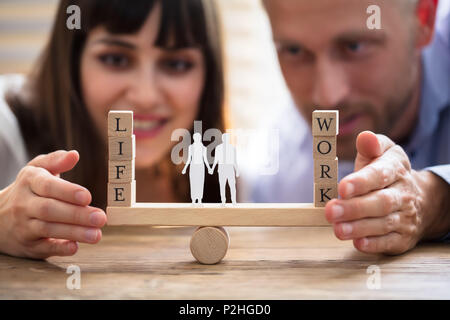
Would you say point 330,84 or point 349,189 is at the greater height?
point 330,84

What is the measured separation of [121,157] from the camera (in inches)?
44.1

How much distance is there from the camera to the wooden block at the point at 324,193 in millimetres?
1136

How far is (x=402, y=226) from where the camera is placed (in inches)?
44.9

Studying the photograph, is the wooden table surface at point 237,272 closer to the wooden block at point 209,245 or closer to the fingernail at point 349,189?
the wooden block at point 209,245

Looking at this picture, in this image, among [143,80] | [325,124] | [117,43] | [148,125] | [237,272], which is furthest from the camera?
[148,125]

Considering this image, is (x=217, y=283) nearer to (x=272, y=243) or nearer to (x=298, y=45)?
(x=272, y=243)

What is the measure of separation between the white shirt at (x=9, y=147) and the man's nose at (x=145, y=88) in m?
0.51

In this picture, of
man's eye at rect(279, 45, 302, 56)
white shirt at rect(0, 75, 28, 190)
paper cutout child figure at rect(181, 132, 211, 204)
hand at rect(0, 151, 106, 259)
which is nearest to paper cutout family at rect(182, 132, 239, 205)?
paper cutout child figure at rect(181, 132, 211, 204)

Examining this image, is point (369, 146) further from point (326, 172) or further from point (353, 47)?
point (353, 47)

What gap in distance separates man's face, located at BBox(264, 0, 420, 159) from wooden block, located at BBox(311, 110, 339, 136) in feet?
2.49

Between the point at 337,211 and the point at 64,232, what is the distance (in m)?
0.61

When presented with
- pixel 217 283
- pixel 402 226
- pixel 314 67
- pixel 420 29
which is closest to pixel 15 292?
pixel 217 283

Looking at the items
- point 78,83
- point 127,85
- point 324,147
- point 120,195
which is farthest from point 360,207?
point 78,83

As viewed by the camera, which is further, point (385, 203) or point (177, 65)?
point (177, 65)
